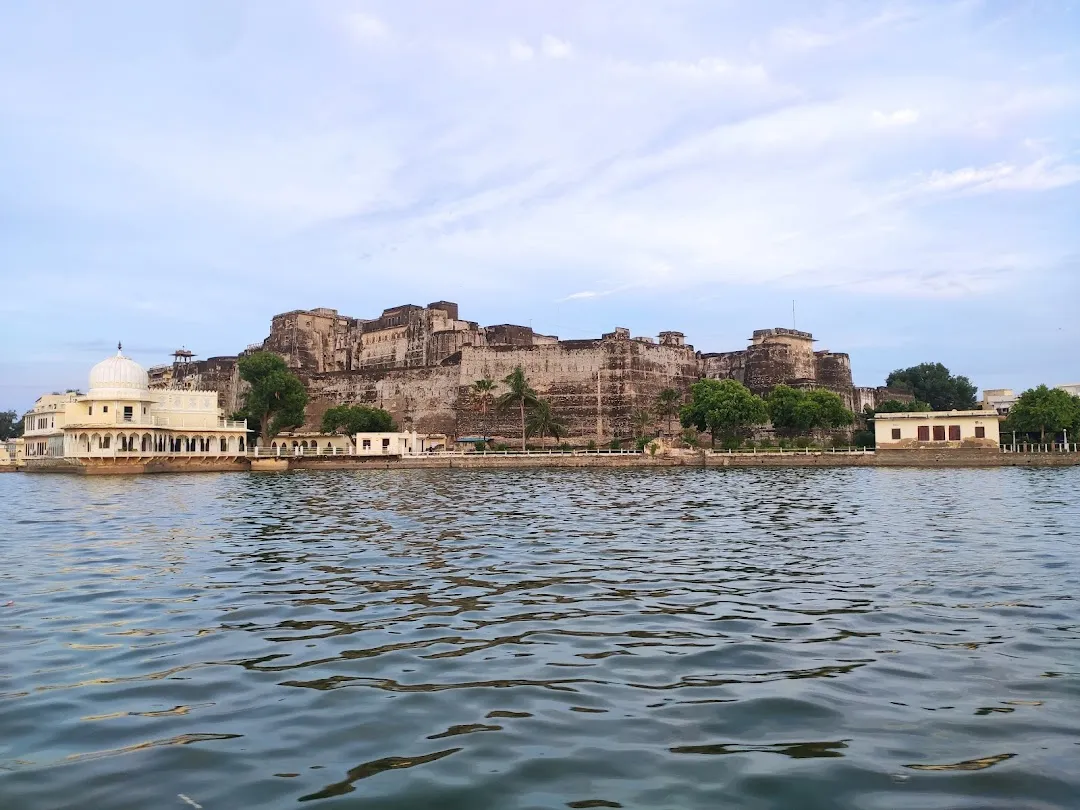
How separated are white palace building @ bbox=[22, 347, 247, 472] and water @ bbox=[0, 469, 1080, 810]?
50.2 metres

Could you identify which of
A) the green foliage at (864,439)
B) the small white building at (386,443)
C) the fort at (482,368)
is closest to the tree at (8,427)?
the fort at (482,368)

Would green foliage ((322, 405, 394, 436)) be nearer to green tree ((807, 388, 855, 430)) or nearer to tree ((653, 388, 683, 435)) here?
tree ((653, 388, 683, 435))

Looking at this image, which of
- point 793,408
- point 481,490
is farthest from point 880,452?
point 481,490

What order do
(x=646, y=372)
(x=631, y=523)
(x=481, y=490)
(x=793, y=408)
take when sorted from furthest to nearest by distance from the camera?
1. (x=646, y=372)
2. (x=793, y=408)
3. (x=481, y=490)
4. (x=631, y=523)

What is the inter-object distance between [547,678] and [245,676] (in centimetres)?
227

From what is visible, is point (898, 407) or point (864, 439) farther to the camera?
point (898, 407)

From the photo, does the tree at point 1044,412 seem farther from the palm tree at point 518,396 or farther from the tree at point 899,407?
the palm tree at point 518,396

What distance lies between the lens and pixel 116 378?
206 feet

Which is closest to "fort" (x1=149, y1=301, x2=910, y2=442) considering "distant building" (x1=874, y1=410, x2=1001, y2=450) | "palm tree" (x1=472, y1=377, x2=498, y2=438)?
"palm tree" (x1=472, y1=377, x2=498, y2=438)

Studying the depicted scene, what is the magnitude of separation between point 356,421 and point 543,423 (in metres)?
16.0

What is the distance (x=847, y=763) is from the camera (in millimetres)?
4684

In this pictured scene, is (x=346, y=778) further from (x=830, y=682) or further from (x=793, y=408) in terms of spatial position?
(x=793, y=408)

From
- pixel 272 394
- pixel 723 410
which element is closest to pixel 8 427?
pixel 272 394

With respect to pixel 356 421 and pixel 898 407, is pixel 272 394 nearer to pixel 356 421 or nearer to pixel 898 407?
pixel 356 421
